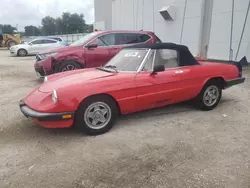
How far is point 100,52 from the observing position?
775 cm

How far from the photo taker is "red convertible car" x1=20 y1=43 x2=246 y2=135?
3.64 metres

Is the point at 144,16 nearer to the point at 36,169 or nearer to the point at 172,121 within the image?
the point at 172,121

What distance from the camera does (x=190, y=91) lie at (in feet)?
15.6

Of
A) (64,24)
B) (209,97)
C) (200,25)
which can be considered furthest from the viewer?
(64,24)

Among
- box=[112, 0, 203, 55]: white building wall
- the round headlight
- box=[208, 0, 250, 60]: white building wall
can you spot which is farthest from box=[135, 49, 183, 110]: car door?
box=[112, 0, 203, 55]: white building wall

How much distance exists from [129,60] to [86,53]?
11.0 feet

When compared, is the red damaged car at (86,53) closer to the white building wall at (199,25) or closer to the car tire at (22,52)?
the white building wall at (199,25)

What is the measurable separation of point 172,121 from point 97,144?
162 centimetres

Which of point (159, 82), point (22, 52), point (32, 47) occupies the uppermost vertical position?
point (159, 82)

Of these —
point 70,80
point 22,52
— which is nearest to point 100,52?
point 70,80

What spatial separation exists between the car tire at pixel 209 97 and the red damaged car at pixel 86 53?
12.4ft

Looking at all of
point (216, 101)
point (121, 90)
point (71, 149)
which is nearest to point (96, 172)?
point (71, 149)

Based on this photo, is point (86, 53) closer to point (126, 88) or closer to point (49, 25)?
point (126, 88)

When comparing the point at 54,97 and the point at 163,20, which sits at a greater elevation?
the point at 163,20
